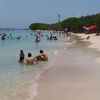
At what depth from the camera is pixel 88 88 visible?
13.1m

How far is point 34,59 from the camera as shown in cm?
2322

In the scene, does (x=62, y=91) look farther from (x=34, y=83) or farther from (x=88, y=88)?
(x=34, y=83)

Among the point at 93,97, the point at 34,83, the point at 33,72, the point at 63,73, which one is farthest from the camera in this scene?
the point at 33,72

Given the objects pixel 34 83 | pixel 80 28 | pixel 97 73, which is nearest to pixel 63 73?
pixel 97 73

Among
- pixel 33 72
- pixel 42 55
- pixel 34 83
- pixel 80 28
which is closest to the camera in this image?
pixel 34 83

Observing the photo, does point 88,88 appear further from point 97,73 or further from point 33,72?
point 33,72

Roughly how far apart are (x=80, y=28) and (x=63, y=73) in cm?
12699

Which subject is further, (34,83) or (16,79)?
(16,79)

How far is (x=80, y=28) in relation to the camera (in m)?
144

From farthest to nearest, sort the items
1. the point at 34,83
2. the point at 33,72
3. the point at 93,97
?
the point at 33,72 → the point at 34,83 → the point at 93,97

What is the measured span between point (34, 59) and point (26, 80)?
7.05 metres

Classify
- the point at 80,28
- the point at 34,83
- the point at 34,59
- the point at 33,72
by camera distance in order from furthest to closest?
the point at 80,28 < the point at 34,59 < the point at 33,72 < the point at 34,83

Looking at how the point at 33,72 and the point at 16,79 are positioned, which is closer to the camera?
the point at 16,79

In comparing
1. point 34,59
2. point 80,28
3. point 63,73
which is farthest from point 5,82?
point 80,28
